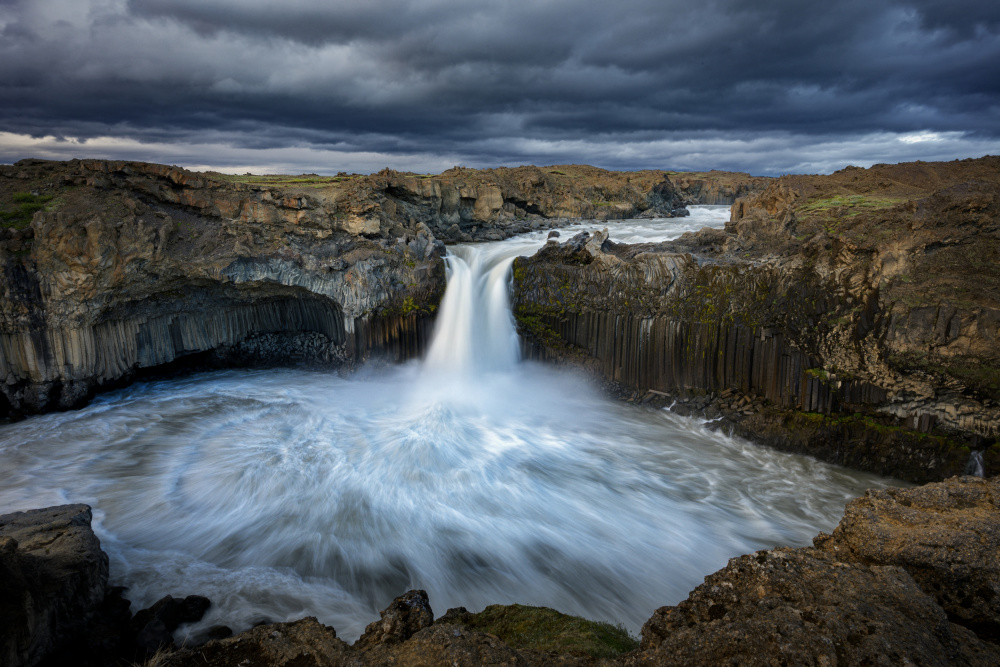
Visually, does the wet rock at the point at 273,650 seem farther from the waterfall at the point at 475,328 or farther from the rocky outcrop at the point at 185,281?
the rocky outcrop at the point at 185,281

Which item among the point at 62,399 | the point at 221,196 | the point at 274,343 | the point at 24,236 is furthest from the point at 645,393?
the point at 24,236

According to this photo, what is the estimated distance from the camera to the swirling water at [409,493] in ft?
23.4

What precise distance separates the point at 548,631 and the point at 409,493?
5329 mm

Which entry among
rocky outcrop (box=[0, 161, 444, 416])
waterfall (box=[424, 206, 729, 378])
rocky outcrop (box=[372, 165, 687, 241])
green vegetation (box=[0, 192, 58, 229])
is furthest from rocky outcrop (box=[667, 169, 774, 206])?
green vegetation (box=[0, 192, 58, 229])

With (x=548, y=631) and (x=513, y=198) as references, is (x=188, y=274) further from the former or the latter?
(x=513, y=198)

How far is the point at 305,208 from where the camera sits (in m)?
15.7

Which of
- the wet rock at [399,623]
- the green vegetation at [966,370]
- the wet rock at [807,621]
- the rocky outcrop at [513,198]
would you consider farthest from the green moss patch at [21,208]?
the green vegetation at [966,370]

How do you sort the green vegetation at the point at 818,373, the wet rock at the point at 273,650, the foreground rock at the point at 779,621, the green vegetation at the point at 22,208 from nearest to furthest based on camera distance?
the foreground rock at the point at 779,621 → the wet rock at the point at 273,650 → the green vegetation at the point at 818,373 → the green vegetation at the point at 22,208

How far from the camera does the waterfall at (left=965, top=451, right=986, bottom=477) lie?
9.33 m

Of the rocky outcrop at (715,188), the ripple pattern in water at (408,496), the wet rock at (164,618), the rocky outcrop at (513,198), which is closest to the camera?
the wet rock at (164,618)

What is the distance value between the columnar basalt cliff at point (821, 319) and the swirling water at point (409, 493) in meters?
1.11

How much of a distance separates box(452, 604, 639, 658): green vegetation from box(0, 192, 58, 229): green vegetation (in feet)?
50.3

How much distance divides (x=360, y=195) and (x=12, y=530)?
12.7 metres

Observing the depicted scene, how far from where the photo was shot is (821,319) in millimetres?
11078
